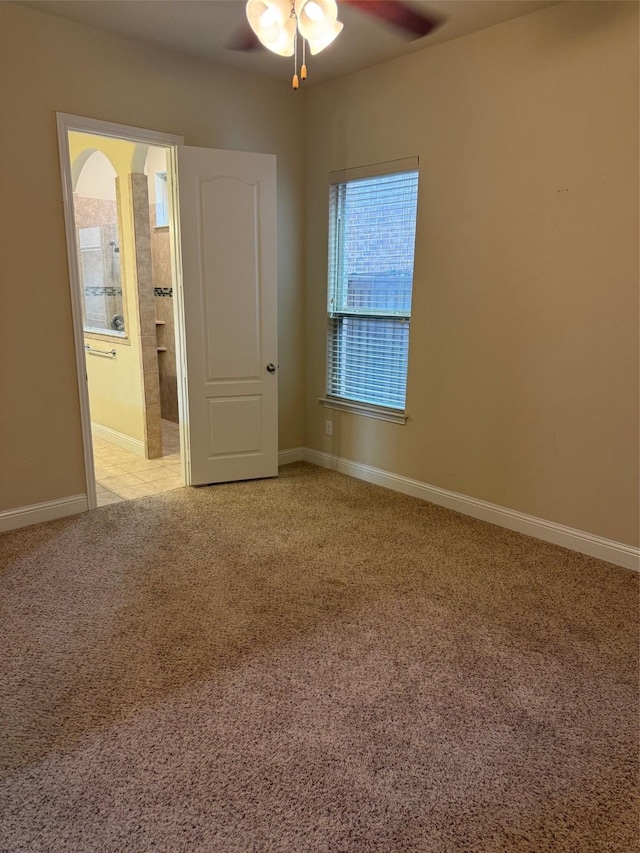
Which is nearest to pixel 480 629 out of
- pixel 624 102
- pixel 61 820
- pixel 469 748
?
pixel 469 748

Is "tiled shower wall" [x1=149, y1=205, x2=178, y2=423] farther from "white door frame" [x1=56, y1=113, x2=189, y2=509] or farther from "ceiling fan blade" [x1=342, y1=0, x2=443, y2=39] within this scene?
"ceiling fan blade" [x1=342, y1=0, x2=443, y2=39]

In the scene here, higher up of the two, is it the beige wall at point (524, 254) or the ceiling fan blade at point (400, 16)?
the ceiling fan blade at point (400, 16)

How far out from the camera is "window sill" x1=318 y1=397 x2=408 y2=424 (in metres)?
4.03

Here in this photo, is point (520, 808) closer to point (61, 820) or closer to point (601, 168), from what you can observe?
point (61, 820)

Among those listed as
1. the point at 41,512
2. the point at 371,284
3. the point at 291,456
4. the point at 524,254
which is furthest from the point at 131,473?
the point at 524,254

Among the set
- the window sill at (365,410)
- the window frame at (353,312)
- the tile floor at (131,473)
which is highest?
the window frame at (353,312)

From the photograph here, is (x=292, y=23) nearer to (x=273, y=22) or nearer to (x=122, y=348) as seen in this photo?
(x=273, y=22)

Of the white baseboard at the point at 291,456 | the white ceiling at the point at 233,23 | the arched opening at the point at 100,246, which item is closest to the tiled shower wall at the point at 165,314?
the arched opening at the point at 100,246

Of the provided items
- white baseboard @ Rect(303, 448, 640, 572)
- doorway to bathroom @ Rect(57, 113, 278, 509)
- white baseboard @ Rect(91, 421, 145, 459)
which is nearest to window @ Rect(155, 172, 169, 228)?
doorway to bathroom @ Rect(57, 113, 278, 509)

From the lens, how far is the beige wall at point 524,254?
281 cm

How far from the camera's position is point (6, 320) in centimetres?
318

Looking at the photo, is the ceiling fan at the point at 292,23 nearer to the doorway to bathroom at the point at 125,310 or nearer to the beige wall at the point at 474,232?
the beige wall at the point at 474,232

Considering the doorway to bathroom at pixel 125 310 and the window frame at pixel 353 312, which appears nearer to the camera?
the window frame at pixel 353 312

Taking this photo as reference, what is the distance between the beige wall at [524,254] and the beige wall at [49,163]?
1.14 metres
